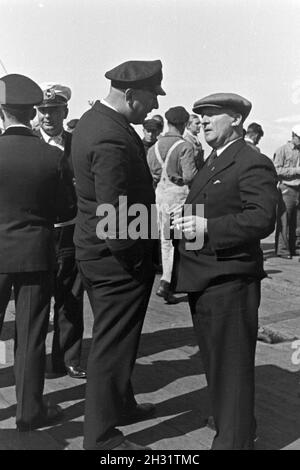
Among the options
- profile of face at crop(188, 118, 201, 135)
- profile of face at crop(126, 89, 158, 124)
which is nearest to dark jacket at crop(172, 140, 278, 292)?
profile of face at crop(126, 89, 158, 124)

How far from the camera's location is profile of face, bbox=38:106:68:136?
4125mm

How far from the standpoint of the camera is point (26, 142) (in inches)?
129

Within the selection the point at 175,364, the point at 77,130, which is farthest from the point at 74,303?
the point at 77,130

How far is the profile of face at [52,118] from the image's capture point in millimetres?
4125

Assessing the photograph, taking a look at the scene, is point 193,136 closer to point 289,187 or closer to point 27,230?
point 289,187

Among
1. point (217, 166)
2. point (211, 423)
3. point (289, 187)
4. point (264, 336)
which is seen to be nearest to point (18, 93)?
point (217, 166)

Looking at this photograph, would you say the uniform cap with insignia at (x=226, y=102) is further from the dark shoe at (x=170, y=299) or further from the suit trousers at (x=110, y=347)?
the dark shoe at (x=170, y=299)

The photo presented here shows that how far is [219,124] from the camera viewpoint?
116 inches

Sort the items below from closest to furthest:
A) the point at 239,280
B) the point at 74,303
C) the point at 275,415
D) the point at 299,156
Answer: the point at 239,280
the point at 275,415
the point at 74,303
the point at 299,156

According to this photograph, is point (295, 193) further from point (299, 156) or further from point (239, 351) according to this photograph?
point (239, 351)

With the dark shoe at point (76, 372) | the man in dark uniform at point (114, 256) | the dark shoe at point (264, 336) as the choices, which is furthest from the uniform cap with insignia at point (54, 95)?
the dark shoe at point (264, 336)

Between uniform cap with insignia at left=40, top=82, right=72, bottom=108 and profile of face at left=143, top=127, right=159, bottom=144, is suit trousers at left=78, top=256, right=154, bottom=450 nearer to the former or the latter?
uniform cap with insignia at left=40, top=82, right=72, bottom=108

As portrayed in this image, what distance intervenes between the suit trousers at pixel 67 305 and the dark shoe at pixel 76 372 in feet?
0.09
